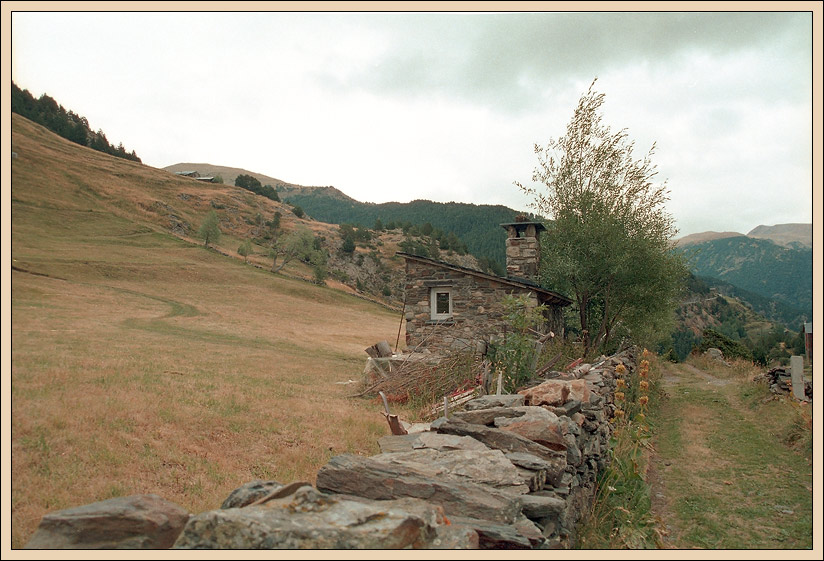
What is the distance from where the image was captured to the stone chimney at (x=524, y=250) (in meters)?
20.2

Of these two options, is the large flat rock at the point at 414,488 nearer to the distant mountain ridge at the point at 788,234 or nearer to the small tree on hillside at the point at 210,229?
the distant mountain ridge at the point at 788,234

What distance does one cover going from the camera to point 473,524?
3.60 metres

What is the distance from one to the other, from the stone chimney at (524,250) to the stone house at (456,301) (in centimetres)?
5

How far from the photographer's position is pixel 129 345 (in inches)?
168

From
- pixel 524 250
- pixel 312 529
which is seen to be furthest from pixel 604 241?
pixel 312 529

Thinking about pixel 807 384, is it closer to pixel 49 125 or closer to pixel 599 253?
pixel 49 125

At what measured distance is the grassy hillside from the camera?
3.26 metres

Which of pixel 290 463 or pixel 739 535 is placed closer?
pixel 739 535

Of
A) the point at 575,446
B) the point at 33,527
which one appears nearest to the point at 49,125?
the point at 33,527

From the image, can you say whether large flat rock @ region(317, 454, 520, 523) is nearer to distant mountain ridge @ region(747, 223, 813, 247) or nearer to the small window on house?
distant mountain ridge @ region(747, 223, 813, 247)

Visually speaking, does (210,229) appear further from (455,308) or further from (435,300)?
(435,300)

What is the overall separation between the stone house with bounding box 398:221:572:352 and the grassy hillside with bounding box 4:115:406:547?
927 centimetres

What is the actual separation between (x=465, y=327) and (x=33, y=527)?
1601 centimetres

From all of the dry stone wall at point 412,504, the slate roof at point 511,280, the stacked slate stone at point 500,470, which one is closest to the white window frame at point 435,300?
the slate roof at point 511,280
